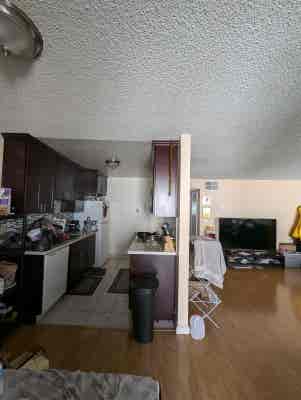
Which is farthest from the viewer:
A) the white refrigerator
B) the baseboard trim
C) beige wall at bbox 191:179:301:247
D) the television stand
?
beige wall at bbox 191:179:301:247

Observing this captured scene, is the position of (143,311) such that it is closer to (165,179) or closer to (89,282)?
(165,179)

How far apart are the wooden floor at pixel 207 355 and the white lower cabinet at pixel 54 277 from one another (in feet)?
1.21

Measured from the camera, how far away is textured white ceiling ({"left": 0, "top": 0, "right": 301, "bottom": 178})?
0.95 m

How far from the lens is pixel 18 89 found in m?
1.59

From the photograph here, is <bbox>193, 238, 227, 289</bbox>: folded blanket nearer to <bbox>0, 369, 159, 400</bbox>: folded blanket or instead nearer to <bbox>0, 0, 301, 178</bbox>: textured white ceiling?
<bbox>0, 0, 301, 178</bbox>: textured white ceiling

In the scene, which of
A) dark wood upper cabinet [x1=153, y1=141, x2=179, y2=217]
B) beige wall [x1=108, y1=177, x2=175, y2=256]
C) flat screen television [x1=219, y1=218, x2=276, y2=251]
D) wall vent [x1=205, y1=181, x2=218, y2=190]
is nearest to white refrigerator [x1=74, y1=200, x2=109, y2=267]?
beige wall [x1=108, y1=177, x2=175, y2=256]

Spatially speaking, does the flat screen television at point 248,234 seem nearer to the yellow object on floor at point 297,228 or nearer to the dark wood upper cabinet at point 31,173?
the yellow object on floor at point 297,228

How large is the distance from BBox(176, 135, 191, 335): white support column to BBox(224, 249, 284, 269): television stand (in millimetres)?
3162

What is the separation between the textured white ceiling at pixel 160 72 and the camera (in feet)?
3.10

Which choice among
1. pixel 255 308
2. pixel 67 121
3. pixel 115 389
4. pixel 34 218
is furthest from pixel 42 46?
pixel 255 308

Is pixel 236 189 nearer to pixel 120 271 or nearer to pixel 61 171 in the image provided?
pixel 120 271

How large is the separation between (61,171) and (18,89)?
2.03m

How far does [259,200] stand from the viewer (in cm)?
557

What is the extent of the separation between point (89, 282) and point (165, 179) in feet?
8.31
